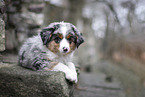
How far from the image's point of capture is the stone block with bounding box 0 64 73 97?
1.83 m

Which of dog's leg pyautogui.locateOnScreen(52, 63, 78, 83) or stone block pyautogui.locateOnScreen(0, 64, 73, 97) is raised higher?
dog's leg pyautogui.locateOnScreen(52, 63, 78, 83)

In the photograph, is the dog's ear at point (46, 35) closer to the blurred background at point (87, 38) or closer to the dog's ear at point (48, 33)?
the dog's ear at point (48, 33)

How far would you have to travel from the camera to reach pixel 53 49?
7.25 ft

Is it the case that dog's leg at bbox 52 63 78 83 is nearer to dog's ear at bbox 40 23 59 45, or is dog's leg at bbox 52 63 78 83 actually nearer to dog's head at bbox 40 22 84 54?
dog's head at bbox 40 22 84 54

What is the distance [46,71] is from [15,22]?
2.43 m

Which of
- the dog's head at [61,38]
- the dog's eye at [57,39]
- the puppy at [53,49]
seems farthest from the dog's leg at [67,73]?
the dog's eye at [57,39]

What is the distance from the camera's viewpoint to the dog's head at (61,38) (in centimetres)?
210

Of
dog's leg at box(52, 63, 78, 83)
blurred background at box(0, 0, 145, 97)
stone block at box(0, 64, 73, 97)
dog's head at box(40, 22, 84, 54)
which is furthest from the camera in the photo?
blurred background at box(0, 0, 145, 97)

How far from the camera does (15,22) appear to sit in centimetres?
400

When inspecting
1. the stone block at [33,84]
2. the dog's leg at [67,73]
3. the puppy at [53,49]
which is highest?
the puppy at [53,49]

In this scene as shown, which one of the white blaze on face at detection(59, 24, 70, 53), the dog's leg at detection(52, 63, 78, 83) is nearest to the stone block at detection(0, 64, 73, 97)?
the dog's leg at detection(52, 63, 78, 83)

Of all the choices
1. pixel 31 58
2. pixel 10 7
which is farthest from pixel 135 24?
pixel 31 58

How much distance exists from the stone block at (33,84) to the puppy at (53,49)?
0.52ft

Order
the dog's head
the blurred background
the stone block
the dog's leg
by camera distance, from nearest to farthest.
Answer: the stone block
the dog's leg
the dog's head
the blurred background
